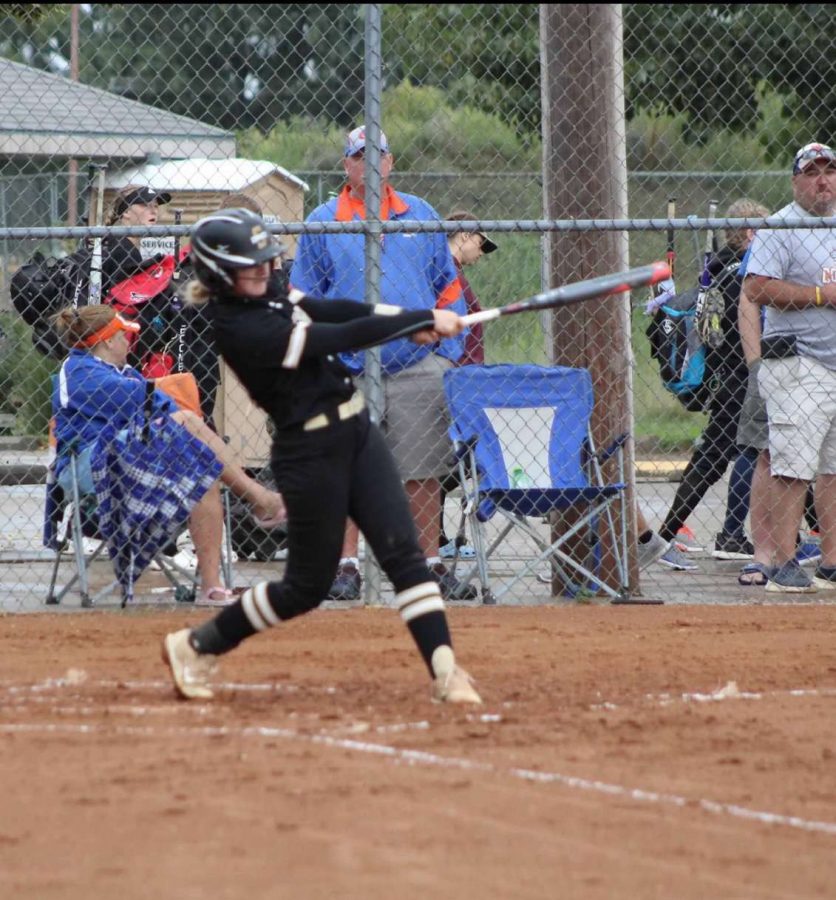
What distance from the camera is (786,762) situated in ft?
17.6

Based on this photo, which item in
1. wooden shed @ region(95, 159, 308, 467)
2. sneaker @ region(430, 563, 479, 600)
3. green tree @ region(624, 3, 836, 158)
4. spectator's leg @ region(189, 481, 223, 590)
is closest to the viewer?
spectator's leg @ region(189, 481, 223, 590)

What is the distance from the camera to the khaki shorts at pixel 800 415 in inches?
363

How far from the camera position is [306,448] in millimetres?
6184

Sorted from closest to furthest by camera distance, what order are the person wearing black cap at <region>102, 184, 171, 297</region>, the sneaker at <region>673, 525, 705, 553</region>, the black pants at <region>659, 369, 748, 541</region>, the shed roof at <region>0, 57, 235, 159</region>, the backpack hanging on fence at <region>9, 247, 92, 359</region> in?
the person wearing black cap at <region>102, 184, 171, 297</region>
the backpack hanging on fence at <region>9, 247, 92, 359</region>
the black pants at <region>659, 369, 748, 541</region>
the sneaker at <region>673, 525, 705, 553</region>
the shed roof at <region>0, 57, 235, 159</region>

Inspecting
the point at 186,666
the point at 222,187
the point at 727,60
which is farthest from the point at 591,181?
A: the point at 727,60

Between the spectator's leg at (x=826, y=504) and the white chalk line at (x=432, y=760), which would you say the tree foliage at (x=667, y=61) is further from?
the white chalk line at (x=432, y=760)

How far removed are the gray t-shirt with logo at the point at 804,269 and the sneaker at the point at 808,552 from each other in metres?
1.78

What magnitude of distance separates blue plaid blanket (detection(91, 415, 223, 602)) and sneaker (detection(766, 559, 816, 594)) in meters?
3.12

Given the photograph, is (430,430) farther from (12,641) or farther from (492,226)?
(12,641)

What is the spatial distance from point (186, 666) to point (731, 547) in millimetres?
5406

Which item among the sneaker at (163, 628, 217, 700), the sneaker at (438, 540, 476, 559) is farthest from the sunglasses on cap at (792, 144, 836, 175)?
the sneaker at (163, 628, 217, 700)

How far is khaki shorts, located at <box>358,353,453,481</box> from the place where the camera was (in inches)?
360

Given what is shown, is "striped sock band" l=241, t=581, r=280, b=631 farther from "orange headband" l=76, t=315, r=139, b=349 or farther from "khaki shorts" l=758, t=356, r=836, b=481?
"khaki shorts" l=758, t=356, r=836, b=481

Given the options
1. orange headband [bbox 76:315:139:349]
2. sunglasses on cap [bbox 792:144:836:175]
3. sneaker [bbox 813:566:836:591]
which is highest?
sunglasses on cap [bbox 792:144:836:175]
